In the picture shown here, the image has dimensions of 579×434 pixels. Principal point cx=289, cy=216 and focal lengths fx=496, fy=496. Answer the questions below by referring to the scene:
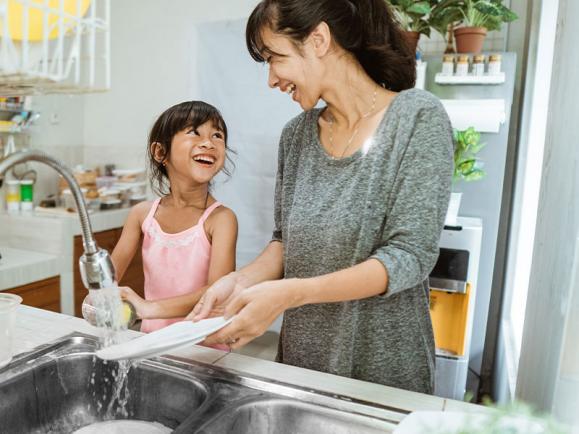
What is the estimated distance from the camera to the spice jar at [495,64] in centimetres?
223

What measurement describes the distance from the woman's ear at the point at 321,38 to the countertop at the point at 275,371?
1.97 feet

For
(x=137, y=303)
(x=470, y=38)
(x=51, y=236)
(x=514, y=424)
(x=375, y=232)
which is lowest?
(x=51, y=236)

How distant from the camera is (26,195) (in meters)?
2.82

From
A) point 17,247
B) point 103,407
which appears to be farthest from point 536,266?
point 17,247

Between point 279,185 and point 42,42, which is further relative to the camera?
point 279,185

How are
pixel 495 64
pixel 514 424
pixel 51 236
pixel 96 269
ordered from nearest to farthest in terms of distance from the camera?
1. pixel 514 424
2. pixel 96 269
3. pixel 495 64
4. pixel 51 236

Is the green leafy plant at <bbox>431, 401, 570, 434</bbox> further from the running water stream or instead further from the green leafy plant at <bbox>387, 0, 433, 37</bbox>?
the green leafy plant at <bbox>387, 0, 433, 37</bbox>

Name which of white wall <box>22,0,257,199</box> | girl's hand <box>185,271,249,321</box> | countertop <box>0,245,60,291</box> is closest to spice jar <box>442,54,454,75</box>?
white wall <box>22,0,257,199</box>

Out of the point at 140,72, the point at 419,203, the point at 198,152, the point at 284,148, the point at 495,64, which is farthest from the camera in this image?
the point at 140,72

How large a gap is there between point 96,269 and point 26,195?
100 inches

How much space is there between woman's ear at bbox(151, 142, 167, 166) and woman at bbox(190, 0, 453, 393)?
531mm

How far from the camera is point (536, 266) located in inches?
38.5

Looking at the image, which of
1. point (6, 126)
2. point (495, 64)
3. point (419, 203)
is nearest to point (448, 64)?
point (495, 64)

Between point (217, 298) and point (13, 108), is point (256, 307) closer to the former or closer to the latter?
point (217, 298)
